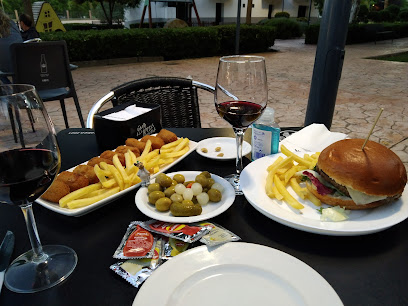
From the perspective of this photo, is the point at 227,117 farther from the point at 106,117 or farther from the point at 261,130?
the point at 106,117

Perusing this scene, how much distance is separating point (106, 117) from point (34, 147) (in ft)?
2.70

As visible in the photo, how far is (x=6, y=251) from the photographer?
88 centimetres

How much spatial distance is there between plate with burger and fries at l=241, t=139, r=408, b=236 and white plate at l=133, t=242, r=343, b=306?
0.19 metres

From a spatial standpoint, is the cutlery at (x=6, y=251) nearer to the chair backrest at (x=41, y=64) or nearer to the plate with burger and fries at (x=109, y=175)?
the plate with burger and fries at (x=109, y=175)

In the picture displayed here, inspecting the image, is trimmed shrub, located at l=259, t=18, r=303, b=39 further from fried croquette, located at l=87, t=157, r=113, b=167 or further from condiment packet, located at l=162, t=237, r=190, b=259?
condiment packet, located at l=162, t=237, r=190, b=259

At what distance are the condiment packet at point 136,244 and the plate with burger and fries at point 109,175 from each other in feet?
0.59

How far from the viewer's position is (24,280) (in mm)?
790

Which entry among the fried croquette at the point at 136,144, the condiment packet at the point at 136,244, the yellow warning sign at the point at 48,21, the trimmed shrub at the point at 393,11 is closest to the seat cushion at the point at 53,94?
the fried croquette at the point at 136,144

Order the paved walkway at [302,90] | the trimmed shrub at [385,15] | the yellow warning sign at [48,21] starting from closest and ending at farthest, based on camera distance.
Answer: the paved walkway at [302,90], the yellow warning sign at [48,21], the trimmed shrub at [385,15]

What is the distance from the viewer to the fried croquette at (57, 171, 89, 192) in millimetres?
1117

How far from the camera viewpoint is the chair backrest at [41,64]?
3.66 metres

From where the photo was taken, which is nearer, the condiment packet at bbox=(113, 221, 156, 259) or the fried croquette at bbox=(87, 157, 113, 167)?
the condiment packet at bbox=(113, 221, 156, 259)

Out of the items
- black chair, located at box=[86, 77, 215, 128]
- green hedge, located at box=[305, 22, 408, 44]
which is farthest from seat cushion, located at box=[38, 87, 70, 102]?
green hedge, located at box=[305, 22, 408, 44]

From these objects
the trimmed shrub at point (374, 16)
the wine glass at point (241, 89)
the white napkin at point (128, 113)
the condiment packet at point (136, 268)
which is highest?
the trimmed shrub at point (374, 16)
